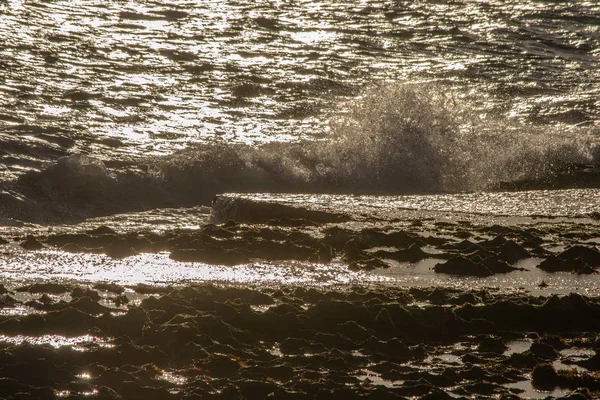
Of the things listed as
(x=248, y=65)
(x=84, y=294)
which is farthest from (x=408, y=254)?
(x=248, y=65)

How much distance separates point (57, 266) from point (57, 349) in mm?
2264

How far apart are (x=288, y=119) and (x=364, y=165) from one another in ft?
7.55

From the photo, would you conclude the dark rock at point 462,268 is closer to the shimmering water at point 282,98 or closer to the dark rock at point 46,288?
the dark rock at point 46,288

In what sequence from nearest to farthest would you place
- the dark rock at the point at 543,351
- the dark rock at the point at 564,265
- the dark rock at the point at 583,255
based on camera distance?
the dark rock at the point at 543,351 → the dark rock at the point at 564,265 → the dark rock at the point at 583,255

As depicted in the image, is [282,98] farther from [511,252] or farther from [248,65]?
[511,252]

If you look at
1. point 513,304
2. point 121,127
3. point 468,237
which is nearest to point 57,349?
point 513,304

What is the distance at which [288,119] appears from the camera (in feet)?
51.0

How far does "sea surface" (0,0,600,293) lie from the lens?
10367mm

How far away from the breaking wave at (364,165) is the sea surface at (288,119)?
0.11 ft

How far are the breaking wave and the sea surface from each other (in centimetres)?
3

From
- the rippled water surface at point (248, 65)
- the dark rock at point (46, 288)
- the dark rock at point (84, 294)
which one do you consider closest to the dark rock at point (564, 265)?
the dark rock at point (84, 294)

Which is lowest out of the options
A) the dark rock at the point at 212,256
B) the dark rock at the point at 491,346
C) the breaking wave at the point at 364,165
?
the breaking wave at the point at 364,165

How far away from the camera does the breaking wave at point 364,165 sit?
11.6 metres

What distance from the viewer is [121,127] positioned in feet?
47.1
